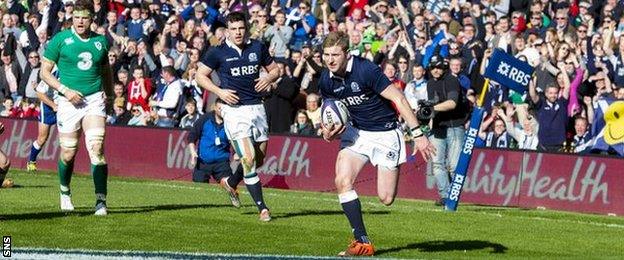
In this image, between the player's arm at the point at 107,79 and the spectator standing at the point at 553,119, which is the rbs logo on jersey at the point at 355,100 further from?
the spectator standing at the point at 553,119

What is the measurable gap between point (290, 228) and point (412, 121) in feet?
10.9

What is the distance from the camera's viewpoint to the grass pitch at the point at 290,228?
1596 centimetres

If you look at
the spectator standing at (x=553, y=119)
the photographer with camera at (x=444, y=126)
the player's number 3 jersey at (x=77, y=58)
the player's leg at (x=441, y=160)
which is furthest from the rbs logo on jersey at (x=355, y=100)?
the spectator standing at (x=553, y=119)

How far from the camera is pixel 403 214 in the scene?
20094mm

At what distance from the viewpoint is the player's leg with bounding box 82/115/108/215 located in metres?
18.2

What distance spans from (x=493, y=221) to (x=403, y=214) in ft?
3.91

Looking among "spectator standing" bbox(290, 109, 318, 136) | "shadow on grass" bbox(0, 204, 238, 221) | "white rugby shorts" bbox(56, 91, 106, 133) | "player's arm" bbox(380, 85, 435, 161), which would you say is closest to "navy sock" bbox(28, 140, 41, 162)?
"spectator standing" bbox(290, 109, 318, 136)

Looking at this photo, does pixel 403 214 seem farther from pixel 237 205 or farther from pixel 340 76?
pixel 340 76

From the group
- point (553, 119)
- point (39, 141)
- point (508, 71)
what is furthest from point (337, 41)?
point (39, 141)

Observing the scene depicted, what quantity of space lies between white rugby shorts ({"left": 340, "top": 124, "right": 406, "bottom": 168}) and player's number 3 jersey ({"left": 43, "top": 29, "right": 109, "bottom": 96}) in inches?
160

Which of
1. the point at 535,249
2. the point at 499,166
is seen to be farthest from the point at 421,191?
the point at 535,249

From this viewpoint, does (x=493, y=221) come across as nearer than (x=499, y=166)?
Yes

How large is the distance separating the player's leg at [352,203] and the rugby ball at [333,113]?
353mm

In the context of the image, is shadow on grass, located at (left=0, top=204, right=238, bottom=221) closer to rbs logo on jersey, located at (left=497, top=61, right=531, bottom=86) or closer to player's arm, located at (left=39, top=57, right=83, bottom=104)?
player's arm, located at (left=39, top=57, right=83, bottom=104)
